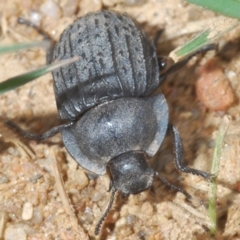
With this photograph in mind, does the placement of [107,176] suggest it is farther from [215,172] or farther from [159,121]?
[215,172]

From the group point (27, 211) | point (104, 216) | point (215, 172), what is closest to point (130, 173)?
point (104, 216)

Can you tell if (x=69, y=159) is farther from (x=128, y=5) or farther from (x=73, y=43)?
(x=128, y=5)

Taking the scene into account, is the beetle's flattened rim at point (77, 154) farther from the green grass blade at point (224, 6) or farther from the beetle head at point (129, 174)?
the green grass blade at point (224, 6)

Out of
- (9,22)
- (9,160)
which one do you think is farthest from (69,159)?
(9,22)

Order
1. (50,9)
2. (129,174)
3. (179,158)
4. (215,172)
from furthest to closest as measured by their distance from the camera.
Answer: (50,9)
(179,158)
(129,174)
(215,172)

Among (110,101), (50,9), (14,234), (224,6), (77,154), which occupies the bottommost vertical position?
(14,234)

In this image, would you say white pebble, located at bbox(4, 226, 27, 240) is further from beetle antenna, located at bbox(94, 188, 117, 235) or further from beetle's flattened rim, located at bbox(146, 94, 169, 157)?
beetle's flattened rim, located at bbox(146, 94, 169, 157)

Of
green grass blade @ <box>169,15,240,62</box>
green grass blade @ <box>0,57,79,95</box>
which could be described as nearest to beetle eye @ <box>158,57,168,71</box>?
green grass blade @ <box>169,15,240,62</box>
